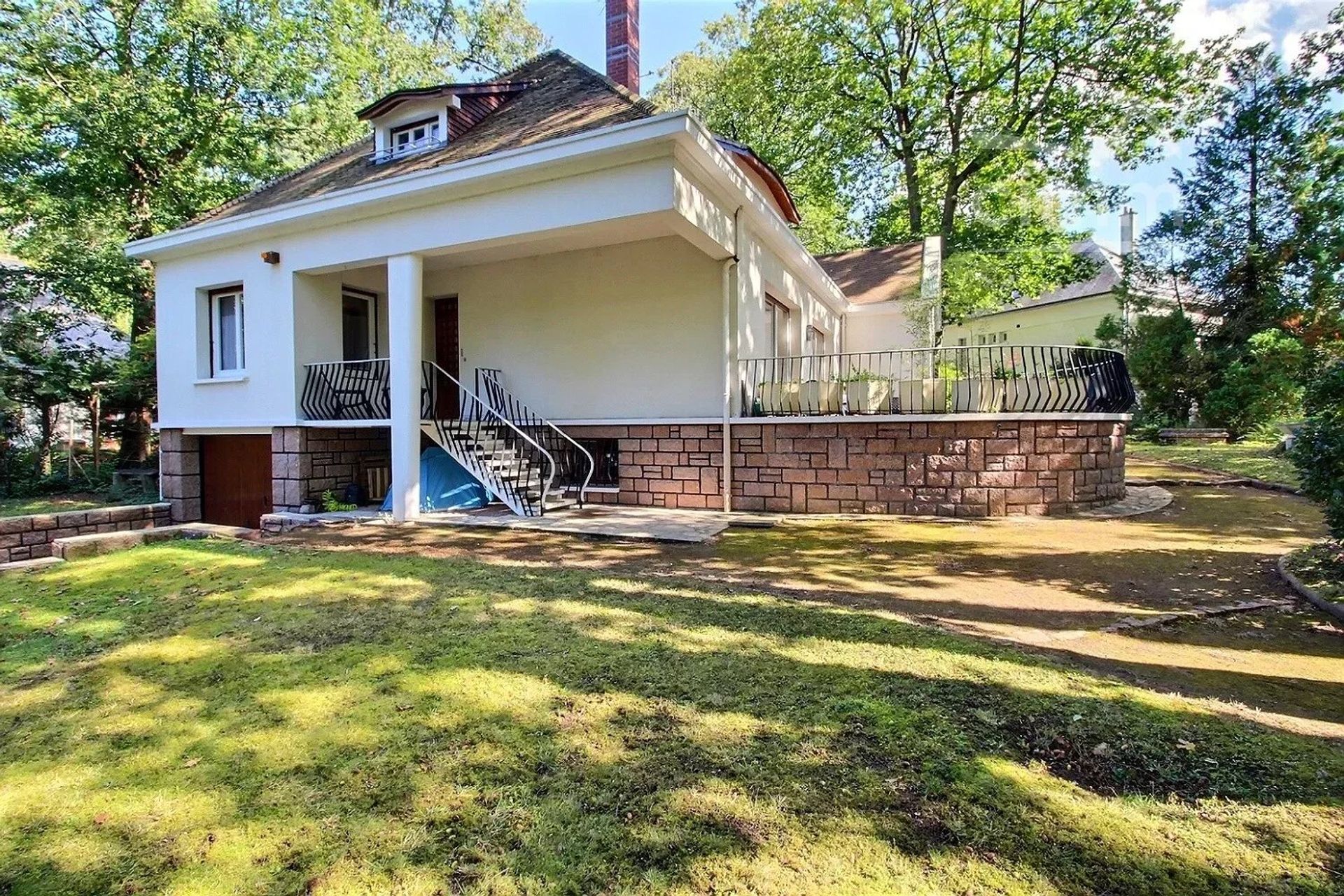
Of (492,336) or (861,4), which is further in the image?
(861,4)

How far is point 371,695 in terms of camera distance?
280cm

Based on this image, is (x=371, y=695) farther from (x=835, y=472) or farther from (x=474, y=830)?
(x=835, y=472)

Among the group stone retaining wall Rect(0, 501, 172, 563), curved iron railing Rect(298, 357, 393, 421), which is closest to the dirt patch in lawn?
curved iron railing Rect(298, 357, 393, 421)

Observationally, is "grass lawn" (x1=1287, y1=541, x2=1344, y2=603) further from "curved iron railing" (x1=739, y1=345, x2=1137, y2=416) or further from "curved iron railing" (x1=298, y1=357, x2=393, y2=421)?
"curved iron railing" (x1=298, y1=357, x2=393, y2=421)

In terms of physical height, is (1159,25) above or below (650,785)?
above

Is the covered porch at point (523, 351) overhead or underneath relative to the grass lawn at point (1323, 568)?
overhead

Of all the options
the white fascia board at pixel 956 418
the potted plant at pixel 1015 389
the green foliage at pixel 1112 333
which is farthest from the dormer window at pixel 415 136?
the green foliage at pixel 1112 333

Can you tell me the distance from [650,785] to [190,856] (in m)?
1.32

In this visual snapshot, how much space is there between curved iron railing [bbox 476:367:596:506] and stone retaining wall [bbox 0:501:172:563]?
4936mm

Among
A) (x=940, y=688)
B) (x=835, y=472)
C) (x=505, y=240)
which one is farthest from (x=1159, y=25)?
(x=940, y=688)

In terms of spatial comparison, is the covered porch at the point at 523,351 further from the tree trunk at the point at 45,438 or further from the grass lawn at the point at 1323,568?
the tree trunk at the point at 45,438

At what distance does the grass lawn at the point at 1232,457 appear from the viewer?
1086 centimetres

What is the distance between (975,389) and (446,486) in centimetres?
734

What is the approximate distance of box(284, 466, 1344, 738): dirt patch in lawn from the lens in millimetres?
3203
